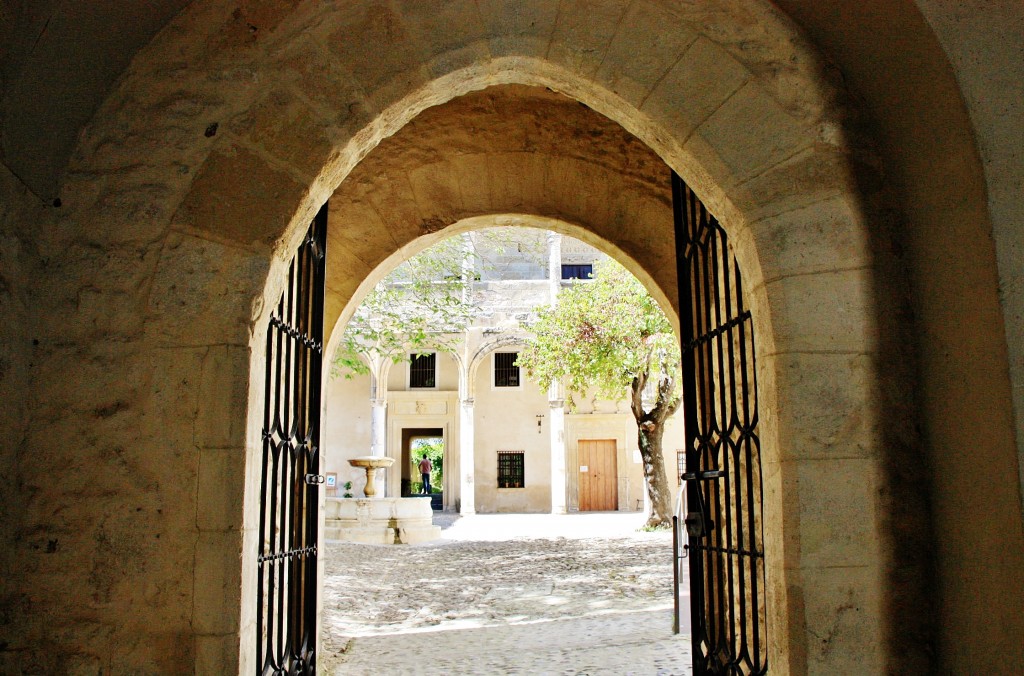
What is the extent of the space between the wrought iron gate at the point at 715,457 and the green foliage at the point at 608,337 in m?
11.1

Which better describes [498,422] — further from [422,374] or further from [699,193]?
[699,193]

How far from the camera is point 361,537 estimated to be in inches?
601

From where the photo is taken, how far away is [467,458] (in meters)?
24.2

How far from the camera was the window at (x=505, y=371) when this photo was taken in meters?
26.2

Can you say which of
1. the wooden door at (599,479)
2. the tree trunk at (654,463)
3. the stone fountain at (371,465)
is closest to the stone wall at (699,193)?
the tree trunk at (654,463)

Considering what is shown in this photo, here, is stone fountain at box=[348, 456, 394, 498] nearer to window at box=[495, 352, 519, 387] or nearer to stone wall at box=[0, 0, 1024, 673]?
window at box=[495, 352, 519, 387]

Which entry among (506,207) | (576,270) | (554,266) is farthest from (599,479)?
(506,207)

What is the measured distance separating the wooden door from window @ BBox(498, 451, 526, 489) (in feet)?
6.27

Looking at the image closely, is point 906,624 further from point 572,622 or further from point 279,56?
point 572,622

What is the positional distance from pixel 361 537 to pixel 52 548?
1309cm

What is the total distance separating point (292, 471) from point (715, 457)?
186cm

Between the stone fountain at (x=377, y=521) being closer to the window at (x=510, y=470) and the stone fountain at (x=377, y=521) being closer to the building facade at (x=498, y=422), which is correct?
the building facade at (x=498, y=422)

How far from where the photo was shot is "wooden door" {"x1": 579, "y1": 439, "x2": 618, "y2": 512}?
25.5 metres

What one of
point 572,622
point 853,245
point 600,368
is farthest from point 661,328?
point 853,245
